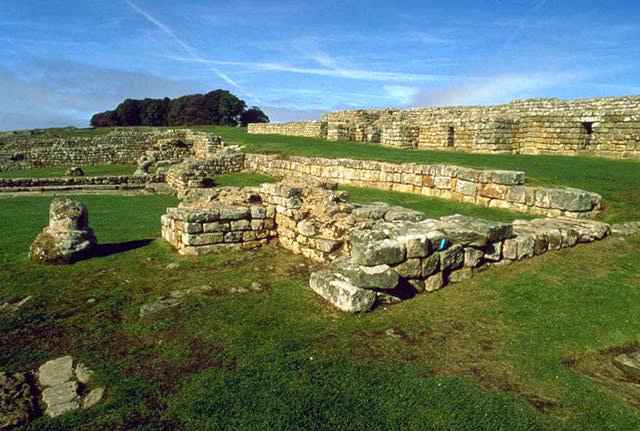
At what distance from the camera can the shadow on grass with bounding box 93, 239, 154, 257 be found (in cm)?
943

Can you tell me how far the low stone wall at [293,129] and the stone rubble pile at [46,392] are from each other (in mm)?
29809

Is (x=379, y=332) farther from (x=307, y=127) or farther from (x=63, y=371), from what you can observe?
(x=307, y=127)

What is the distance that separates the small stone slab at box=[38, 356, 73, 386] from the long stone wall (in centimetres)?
1784

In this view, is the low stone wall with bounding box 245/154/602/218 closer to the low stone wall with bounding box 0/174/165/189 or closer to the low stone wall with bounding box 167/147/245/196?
the low stone wall with bounding box 167/147/245/196

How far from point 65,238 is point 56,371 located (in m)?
4.43

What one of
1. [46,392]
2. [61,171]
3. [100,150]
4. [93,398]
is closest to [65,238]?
[46,392]

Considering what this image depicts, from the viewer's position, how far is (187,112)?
84.0 meters

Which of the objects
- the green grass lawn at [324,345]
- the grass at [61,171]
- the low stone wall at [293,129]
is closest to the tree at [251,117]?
the low stone wall at [293,129]

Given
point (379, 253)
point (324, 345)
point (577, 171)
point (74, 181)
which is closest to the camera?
point (324, 345)

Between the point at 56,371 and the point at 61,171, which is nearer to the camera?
the point at 56,371

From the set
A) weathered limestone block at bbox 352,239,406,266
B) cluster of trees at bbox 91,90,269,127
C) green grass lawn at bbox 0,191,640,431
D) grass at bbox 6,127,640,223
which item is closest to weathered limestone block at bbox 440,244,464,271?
green grass lawn at bbox 0,191,640,431

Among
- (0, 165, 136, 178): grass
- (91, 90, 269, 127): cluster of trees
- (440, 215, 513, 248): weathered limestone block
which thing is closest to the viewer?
(440, 215, 513, 248): weathered limestone block

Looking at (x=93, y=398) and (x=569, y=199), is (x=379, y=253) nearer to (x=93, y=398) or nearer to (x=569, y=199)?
(x=93, y=398)

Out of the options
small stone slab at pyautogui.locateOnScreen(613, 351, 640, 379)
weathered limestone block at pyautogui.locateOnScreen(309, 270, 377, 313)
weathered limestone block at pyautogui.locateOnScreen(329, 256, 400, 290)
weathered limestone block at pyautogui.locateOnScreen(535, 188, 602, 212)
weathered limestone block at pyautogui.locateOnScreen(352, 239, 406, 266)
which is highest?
weathered limestone block at pyautogui.locateOnScreen(535, 188, 602, 212)
